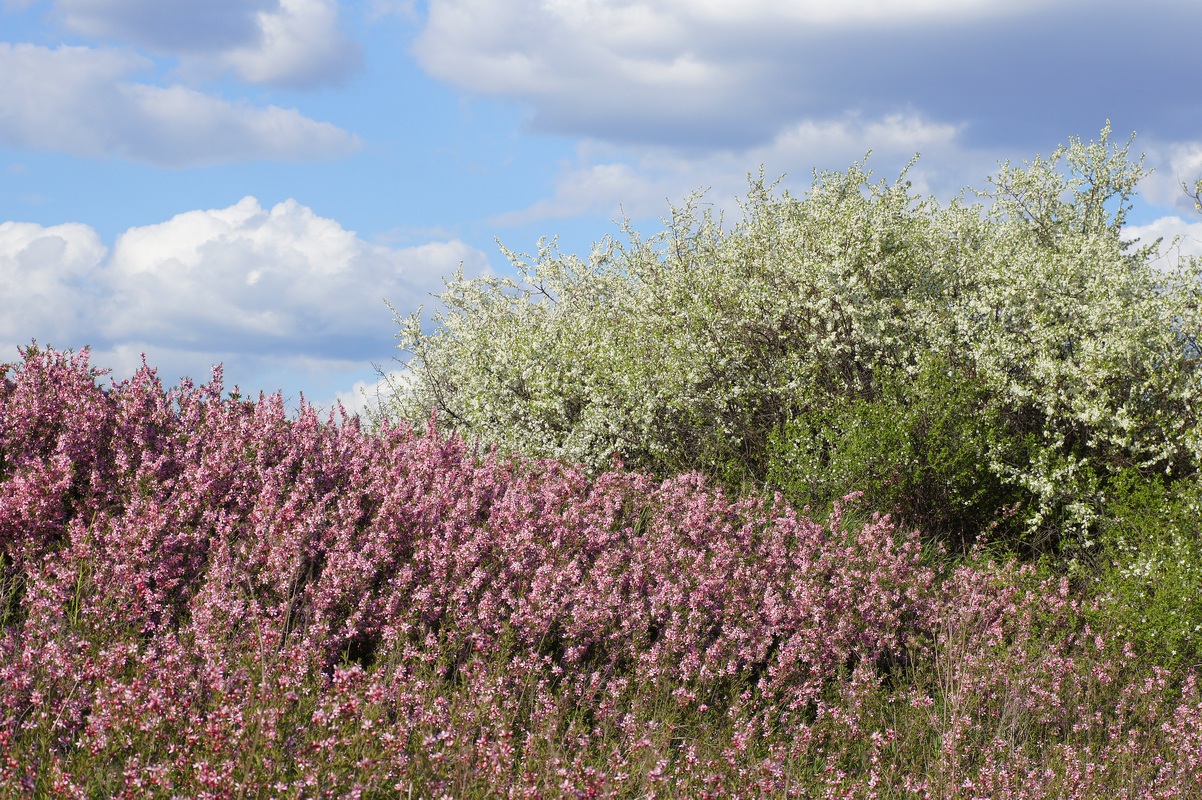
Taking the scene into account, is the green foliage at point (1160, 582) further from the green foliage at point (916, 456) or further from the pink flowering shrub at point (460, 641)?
the green foliage at point (916, 456)

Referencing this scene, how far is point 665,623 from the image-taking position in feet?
21.6

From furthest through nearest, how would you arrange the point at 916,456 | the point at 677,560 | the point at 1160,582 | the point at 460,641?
1. the point at 916,456
2. the point at 1160,582
3. the point at 677,560
4. the point at 460,641

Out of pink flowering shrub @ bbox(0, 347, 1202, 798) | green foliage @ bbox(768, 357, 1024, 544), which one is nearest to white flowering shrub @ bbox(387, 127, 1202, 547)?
green foliage @ bbox(768, 357, 1024, 544)

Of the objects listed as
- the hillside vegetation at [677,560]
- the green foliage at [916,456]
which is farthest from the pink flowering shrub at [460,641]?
the green foliage at [916,456]

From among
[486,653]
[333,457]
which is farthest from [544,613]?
[333,457]

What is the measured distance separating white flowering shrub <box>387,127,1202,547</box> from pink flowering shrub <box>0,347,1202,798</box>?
2213mm

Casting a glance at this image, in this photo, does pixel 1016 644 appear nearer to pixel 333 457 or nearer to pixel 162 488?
pixel 333 457

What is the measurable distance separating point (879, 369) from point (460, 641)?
25.0ft

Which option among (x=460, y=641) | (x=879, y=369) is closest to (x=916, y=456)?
(x=879, y=369)

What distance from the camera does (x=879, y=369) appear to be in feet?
39.5

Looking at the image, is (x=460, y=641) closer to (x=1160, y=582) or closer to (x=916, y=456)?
(x=1160, y=582)

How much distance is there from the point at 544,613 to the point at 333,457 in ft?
7.79

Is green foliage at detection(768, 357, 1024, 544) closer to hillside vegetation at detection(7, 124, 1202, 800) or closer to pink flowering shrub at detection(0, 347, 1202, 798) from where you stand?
hillside vegetation at detection(7, 124, 1202, 800)

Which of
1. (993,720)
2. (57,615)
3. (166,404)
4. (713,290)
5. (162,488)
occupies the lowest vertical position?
(993,720)
